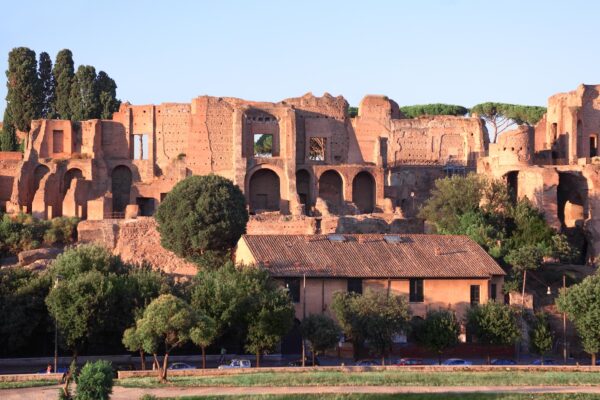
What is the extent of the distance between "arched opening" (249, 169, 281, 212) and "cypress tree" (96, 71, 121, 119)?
10.3m

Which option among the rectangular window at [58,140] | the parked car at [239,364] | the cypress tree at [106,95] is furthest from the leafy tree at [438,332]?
the cypress tree at [106,95]

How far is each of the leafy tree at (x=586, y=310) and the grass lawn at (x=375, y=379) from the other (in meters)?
5.91

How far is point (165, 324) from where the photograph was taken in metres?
38.3

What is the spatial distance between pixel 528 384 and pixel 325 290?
1272cm

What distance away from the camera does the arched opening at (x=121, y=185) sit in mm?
67688

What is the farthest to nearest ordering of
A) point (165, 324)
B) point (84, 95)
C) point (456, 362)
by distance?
point (84, 95)
point (456, 362)
point (165, 324)

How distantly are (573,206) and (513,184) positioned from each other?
3259 mm

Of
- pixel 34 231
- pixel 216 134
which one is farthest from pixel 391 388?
pixel 216 134

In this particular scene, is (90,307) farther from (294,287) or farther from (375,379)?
(375,379)

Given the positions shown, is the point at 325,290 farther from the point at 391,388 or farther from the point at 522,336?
the point at 391,388

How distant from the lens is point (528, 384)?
3550 centimetres

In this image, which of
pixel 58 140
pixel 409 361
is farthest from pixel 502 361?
pixel 58 140

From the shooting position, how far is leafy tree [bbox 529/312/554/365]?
45.3 meters

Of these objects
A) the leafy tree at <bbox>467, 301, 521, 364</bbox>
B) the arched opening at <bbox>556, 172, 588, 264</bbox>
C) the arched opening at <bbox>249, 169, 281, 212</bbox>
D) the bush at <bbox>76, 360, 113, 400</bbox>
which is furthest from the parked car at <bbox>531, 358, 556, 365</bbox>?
the arched opening at <bbox>249, 169, 281, 212</bbox>
